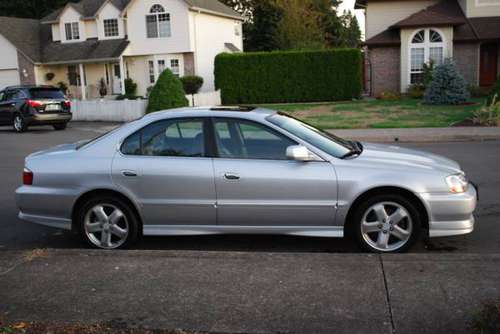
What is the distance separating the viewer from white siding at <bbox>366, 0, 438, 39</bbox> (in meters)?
31.3

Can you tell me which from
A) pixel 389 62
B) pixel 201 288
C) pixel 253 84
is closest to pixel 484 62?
pixel 389 62

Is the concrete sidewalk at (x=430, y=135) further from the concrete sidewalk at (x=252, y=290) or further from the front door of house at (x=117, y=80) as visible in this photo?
the front door of house at (x=117, y=80)

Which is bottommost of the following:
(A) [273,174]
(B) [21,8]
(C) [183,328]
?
(C) [183,328]

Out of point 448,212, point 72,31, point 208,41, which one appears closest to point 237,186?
point 448,212

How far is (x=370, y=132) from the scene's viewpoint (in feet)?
56.9

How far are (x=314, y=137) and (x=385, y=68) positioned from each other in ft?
84.4

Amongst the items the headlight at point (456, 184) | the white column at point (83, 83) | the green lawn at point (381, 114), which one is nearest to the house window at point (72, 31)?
the white column at point (83, 83)

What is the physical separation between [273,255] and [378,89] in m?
27.3

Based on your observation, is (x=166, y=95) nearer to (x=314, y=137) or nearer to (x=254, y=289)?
(x=314, y=137)

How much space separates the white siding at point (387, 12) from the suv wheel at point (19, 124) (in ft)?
62.2

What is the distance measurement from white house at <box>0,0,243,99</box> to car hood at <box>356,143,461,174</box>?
2869 cm

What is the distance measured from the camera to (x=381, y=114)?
22391 millimetres

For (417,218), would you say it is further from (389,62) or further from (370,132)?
(389,62)

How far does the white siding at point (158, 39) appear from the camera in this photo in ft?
112
